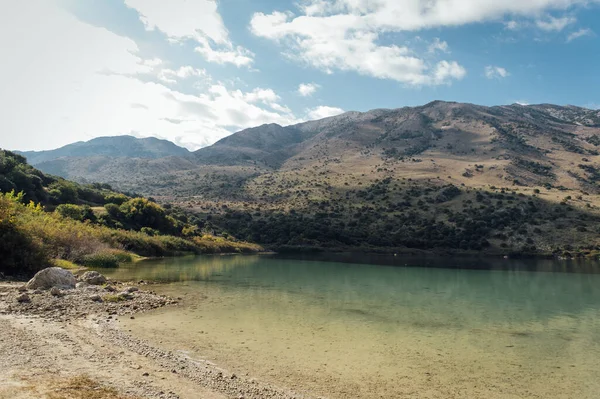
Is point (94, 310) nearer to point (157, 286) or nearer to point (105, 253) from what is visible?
point (157, 286)

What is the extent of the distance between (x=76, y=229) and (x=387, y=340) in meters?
40.3

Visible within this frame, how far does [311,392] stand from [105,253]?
39091 mm

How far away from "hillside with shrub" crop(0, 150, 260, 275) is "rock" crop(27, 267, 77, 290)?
24.4ft

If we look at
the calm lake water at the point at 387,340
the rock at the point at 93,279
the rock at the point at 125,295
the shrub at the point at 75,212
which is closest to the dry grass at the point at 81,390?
the calm lake water at the point at 387,340

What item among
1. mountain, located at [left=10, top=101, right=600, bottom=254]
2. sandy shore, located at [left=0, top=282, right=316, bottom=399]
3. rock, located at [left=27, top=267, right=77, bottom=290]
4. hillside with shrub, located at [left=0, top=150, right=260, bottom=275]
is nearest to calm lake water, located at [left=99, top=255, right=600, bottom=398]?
sandy shore, located at [left=0, top=282, right=316, bottom=399]

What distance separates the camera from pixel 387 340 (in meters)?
15.8

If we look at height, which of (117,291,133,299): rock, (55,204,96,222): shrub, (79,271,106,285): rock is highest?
(55,204,96,222): shrub

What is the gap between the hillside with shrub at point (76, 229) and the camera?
27.2m

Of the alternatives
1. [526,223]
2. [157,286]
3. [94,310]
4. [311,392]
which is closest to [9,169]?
[157,286]

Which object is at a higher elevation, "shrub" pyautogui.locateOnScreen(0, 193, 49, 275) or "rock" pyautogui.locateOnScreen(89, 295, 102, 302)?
"shrub" pyautogui.locateOnScreen(0, 193, 49, 275)

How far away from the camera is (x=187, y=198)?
13688 cm

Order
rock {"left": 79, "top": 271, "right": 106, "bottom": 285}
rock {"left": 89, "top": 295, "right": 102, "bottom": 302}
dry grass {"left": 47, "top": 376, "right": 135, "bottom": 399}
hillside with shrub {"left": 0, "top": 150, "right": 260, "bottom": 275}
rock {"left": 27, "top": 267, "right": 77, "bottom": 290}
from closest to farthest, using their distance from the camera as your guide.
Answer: dry grass {"left": 47, "top": 376, "right": 135, "bottom": 399} < rock {"left": 89, "top": 295, "right": 102, "bottom": 302} < rock {"left": 27, "top": 267, "right": 77, "bottom": 290} < rock {"left": 79, "top": 271, "right": 106, "bottom": 285} < hillside with shrub {"left": 0, "top": 150, "right": 260, "bottom": 275}

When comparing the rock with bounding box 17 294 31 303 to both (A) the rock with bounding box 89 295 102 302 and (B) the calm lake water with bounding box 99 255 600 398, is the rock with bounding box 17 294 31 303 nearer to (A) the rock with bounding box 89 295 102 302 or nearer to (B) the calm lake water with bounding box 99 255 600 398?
(A) the rock with bounding box 89 295 102 302

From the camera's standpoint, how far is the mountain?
3679 inches
